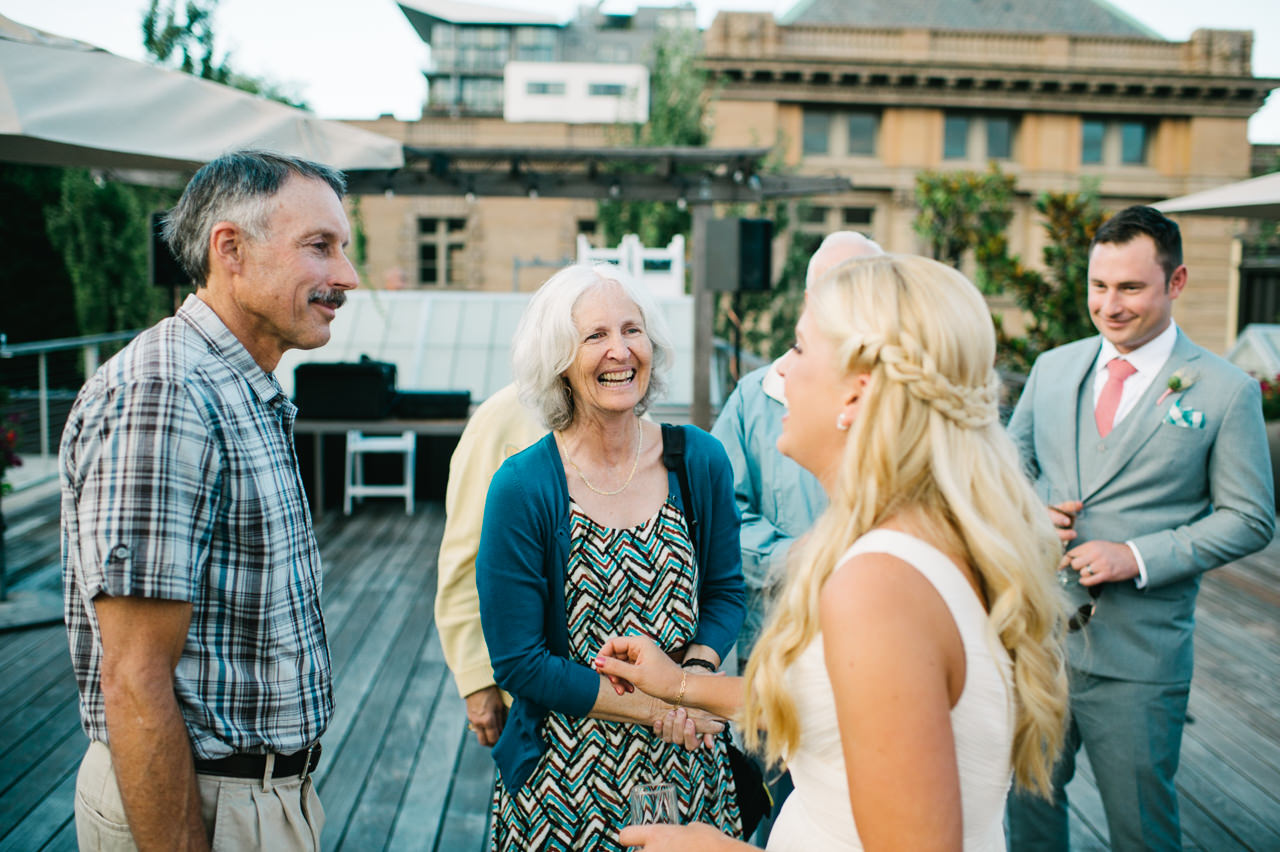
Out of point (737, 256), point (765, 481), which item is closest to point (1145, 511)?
point (765, 481)

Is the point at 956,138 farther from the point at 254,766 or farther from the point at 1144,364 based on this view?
the point at 254,766

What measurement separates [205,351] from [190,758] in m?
0.61

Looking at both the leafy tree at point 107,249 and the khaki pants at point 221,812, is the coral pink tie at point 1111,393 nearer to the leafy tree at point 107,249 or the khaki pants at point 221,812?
the khaki pants at point 221,812

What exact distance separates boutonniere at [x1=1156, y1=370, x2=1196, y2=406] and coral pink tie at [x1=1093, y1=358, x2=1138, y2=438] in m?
0.12

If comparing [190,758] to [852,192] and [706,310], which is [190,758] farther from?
[852,192]

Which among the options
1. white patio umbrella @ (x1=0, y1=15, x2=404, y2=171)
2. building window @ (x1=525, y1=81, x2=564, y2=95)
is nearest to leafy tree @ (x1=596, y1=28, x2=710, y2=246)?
white patio umbrella @ (x1=0, y1=15, x2=404, y2=171)

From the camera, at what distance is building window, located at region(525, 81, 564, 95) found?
45.3 meters

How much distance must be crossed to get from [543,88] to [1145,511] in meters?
47.5

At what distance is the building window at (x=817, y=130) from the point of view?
23406 mm

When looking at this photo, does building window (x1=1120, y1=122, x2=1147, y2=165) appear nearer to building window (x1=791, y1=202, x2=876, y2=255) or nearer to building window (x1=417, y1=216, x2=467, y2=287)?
building window (x1=791, y1=202, x2=876, y2=255)

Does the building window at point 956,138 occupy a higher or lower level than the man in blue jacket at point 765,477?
higher

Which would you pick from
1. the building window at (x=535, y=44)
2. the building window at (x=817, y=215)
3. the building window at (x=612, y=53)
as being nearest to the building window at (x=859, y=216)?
the building window at (x=817, y=215)

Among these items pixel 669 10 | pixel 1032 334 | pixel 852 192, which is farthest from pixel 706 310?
pixel 669 10

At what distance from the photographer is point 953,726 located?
1.03m
